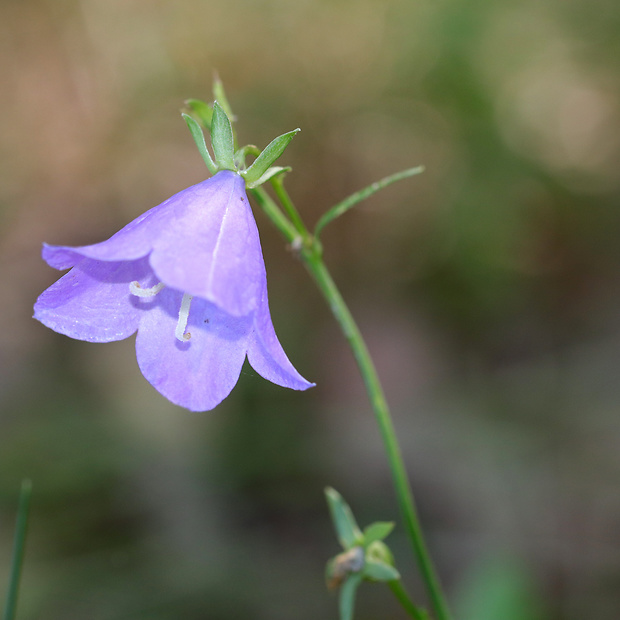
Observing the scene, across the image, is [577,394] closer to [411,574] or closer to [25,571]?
[411,574]

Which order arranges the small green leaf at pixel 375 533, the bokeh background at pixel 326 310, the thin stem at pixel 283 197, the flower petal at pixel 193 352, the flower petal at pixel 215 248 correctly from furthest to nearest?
the bokeh background at pixel 326 310 → the small green leaf at pixel 375 533 → the thin stem at pixel 283 197 → the flower petal at pixel 193 352 → the flower petal at pixel 215 248

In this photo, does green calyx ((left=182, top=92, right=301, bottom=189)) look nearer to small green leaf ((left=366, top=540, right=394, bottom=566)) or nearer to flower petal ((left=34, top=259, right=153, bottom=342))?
flower petal ((left=34, top=259, right=153, bottom=342))

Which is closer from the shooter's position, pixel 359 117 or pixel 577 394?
pixel 577 394

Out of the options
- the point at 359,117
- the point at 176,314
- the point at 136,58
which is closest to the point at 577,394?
the point at 359,117

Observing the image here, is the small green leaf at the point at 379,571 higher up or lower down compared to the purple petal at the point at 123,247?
lower down

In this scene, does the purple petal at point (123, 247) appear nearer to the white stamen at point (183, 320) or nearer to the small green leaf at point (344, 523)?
the white stamen at point (183, 320)

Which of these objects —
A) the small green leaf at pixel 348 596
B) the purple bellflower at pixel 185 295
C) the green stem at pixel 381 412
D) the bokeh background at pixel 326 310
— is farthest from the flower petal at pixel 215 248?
the bokeh background at pixel 326 310
